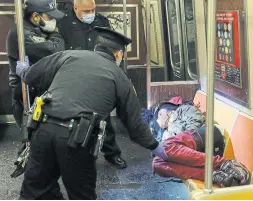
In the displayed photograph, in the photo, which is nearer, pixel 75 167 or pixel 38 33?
pixel 75 167

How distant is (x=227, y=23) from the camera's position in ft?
11.0

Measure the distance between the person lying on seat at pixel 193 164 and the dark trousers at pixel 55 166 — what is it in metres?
0.66

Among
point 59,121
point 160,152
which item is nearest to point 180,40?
point 160,152

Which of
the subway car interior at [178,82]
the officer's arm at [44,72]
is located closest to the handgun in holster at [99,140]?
the officer's arm at [44,72]

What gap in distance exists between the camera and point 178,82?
4273 mm

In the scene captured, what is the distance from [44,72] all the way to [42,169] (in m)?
0.64

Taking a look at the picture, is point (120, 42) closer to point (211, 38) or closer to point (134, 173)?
point (211, 38)

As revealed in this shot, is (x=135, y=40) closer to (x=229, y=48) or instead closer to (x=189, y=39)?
(x=189, y=39)

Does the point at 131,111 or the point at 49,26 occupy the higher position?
the point at 49,26

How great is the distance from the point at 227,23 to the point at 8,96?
3.00 metres

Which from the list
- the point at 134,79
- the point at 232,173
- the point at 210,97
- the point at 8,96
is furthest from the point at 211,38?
A: the point at 8,96

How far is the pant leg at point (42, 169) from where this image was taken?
2385 mm

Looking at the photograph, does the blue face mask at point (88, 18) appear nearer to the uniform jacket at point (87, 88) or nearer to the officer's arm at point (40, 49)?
the officer's arm at point (40, 49)

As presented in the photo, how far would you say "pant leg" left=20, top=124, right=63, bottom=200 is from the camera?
2385 millimetres
